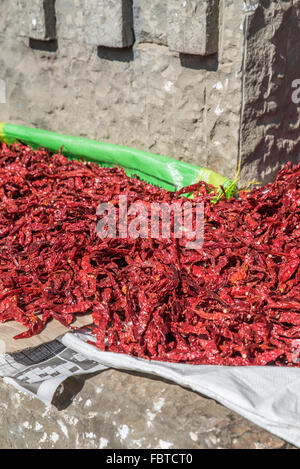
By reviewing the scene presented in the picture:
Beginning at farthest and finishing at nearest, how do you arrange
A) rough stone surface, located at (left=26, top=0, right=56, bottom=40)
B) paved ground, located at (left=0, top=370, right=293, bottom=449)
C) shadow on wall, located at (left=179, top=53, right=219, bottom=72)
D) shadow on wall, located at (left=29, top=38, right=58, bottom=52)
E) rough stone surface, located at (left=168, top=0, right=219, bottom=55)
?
shadow on wall, located at (left=29, top=38, right=58, bottom=52) < rough stone surface, located at (left=26, top=0, right=56, bottom=40) < shadow on wall, located at (left=179, top=53, right=219, bottom=72) < rough stone surface, located at (left=168, top=0, right=219, bottom=55) < paved ground, located at (left=0, top=370, right=293, bottom=449)

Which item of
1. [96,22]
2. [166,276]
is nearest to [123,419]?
[166,276]

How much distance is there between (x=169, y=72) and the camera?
3496 mm

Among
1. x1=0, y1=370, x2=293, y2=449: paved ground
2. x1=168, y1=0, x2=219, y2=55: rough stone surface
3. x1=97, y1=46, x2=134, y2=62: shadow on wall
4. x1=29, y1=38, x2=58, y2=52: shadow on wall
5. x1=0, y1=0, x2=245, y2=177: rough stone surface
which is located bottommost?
x1=0, y1=370, x2=293, y2=449: paved ground

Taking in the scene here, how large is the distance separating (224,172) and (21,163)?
1593 millimetres

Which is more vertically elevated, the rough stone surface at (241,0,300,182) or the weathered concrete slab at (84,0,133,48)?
the weathered concrete slab at (84,0,133,48)

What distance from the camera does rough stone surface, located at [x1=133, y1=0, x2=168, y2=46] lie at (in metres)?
3.39

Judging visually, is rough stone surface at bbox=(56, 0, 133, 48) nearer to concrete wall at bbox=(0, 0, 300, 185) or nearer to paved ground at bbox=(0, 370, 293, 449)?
concrete wall at bbox=(0, 0, 300, 185)

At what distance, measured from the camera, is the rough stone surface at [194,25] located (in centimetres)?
309

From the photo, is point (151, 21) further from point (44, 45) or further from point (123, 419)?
point (123, 419)

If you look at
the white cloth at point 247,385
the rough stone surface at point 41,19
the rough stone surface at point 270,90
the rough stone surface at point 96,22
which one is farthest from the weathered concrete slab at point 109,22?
the white cloth at point 247,385

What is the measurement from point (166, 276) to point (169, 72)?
5.17ft

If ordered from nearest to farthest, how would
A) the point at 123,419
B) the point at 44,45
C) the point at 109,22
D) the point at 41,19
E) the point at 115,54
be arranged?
the point at 123,419
the point at 109,22
the point at 115,54
the point at 41,19
the point at 44,45

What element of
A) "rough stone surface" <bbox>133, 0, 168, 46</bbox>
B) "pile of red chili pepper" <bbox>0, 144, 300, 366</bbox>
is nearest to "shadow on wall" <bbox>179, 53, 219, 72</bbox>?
"rough stone surface" <bbox>133, 0, 168, 46</bbox>

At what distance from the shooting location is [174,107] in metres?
3.56
